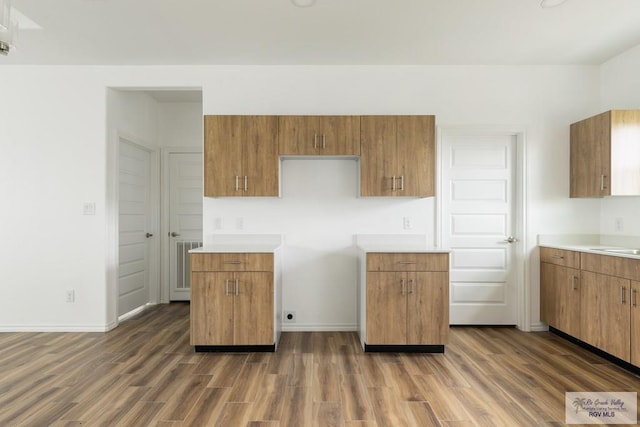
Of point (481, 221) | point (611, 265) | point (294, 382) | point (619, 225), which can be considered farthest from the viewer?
point (481, 221)

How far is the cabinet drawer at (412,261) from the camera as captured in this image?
122 inches

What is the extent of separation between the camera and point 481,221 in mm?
3875

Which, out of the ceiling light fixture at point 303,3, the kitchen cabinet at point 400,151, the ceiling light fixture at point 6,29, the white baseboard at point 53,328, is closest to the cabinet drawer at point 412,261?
the kitchen cabinet at point 400,151

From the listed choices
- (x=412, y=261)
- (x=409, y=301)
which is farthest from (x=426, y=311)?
(x=412, y=261)

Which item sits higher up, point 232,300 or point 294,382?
point 232,300

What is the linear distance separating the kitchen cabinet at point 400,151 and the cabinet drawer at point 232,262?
3.88 feet

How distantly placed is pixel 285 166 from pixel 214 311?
62.6 inches

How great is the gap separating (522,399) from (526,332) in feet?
5.22

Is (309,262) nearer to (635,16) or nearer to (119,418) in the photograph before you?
(119,418)

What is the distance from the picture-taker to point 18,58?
3584 millimetres

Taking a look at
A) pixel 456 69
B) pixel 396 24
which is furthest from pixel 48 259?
pixel 456 69

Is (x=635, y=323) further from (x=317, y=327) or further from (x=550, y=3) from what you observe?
(x=317, y=327)

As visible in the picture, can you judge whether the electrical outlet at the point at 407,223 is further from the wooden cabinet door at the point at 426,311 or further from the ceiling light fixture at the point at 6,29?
the ceiling light fixture at the point at 6,29

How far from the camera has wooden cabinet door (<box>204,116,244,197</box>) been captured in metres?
3.42
